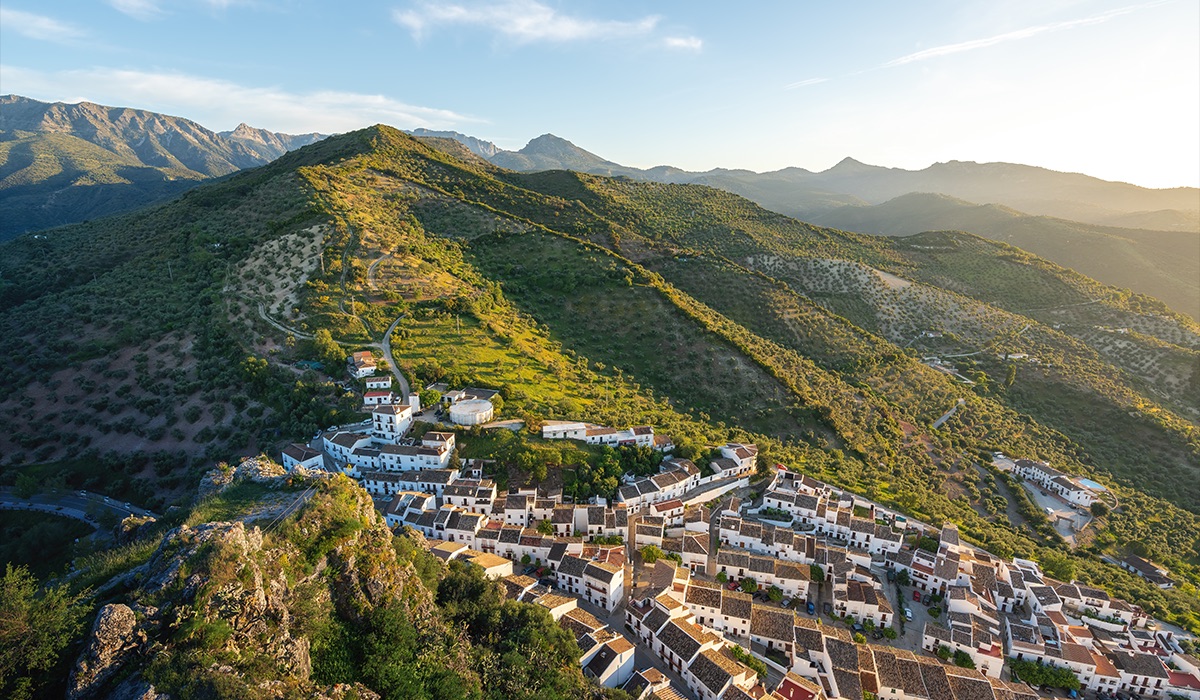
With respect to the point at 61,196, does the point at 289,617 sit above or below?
below

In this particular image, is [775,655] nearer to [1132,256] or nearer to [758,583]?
[758,583]

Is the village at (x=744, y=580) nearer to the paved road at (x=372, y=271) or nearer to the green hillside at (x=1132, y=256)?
the paved road at (x=372, y=271)

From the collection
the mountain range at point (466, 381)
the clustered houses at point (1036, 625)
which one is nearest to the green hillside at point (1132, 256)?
the mountain range at point (466, 381)

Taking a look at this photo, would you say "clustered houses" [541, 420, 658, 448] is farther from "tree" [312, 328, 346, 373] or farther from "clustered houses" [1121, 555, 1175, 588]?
"clustered houses" [1121, 555, 1175, 588]

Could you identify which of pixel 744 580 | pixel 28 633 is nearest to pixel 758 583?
pixel 744 580

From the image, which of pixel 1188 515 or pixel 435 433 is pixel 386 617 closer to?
pixel 435 433

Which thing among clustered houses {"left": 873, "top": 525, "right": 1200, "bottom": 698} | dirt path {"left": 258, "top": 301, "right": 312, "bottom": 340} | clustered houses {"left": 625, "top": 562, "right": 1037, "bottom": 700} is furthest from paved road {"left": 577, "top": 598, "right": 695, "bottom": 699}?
dirt path {"left": 258, "top": 301, "right": 312, "bottom": 340}
